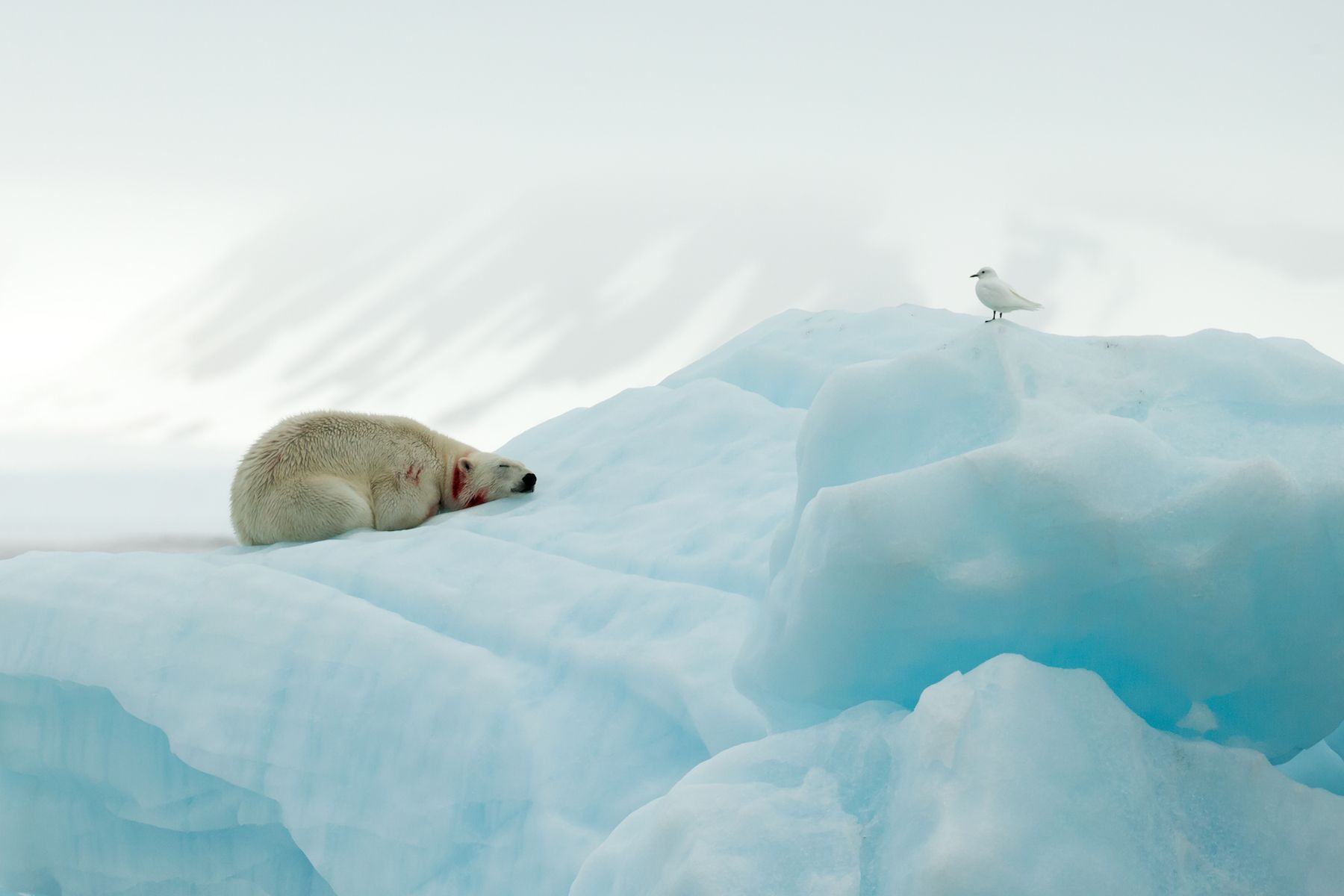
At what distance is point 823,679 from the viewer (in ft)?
8.48

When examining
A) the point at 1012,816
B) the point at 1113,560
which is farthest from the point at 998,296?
the point at 1012,816

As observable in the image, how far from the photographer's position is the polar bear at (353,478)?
5801mm

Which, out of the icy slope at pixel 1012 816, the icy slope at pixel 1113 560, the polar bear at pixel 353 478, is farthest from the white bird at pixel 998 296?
the polar bear at pixel 353 478

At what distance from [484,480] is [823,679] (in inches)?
A: 162

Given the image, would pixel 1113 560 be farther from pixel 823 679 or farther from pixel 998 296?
pixel 998 296

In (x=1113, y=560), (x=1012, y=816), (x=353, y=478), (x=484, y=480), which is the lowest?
(x=484, y=480)

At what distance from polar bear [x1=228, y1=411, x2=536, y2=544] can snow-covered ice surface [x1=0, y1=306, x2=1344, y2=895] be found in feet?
3.00

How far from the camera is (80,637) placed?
4555 millimetres

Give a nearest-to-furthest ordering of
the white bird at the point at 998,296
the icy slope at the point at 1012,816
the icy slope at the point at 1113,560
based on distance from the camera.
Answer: the icy slope at the point at 1012,816 → the icy slope at the point at 1113,560 → the white bird at the point at 998,296

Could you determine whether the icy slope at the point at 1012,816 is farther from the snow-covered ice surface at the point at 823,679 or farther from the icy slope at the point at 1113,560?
the icy slope at the point at 1113,560

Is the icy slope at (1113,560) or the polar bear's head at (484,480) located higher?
the icy slope at (1113,560)

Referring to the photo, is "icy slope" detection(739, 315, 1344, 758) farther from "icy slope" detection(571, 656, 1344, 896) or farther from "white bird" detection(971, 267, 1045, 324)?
"white bird" detection(971, 267, 1045, 324)

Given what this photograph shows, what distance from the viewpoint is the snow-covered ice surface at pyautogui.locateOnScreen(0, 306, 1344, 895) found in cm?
217

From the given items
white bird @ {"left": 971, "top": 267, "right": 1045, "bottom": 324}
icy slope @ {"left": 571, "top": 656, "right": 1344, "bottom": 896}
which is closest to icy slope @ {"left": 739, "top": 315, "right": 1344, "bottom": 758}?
icy slope @ {"left": 571, "top": 656, "right": 1344, "bottom": 896}
